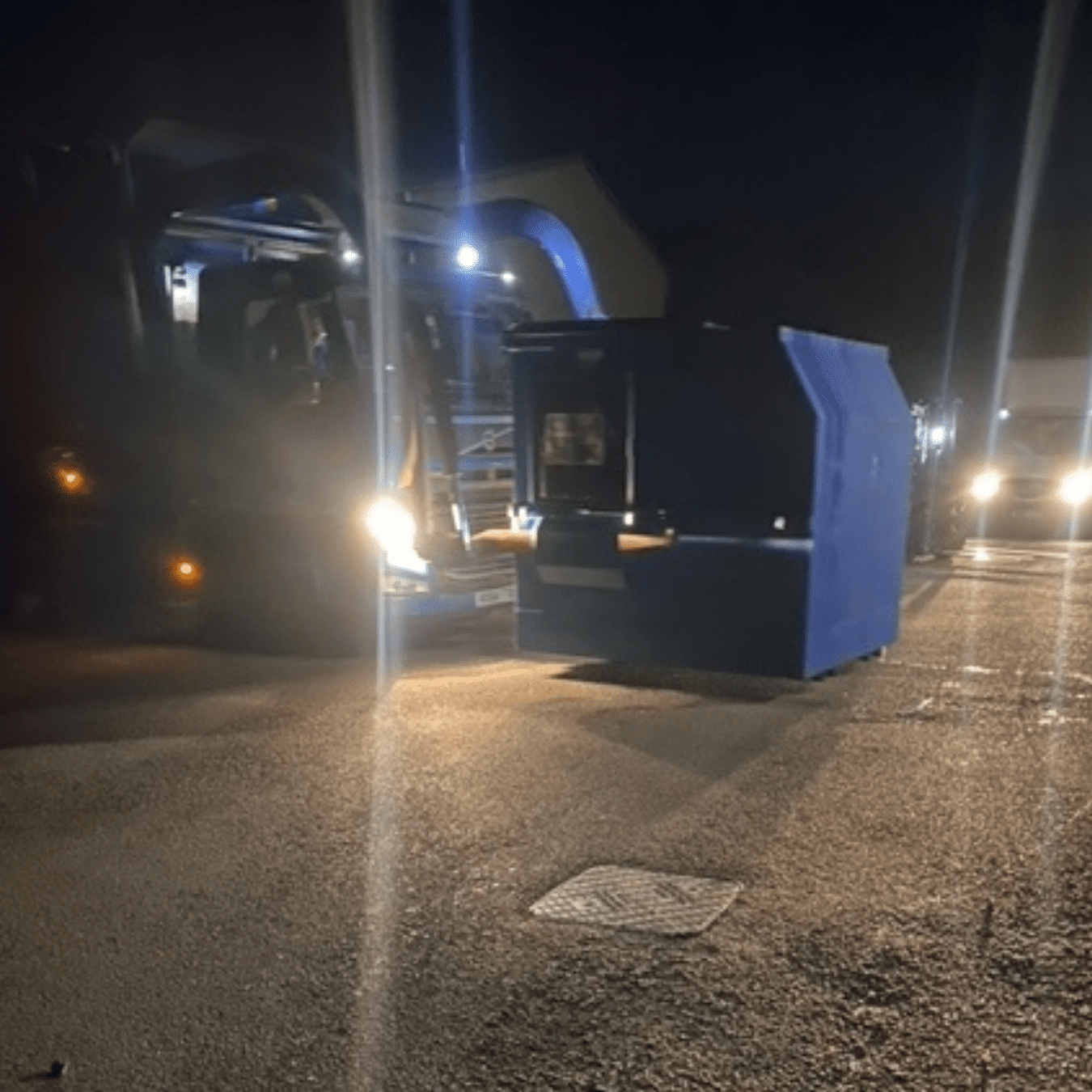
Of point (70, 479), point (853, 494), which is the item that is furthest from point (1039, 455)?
point (70, 479)

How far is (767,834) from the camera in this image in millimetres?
5078

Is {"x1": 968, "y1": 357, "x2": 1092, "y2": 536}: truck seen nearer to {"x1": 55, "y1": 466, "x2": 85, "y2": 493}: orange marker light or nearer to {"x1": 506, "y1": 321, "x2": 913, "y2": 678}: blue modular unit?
{"x1": 506, "y1": 321, "x2": 913, "y2": 678}: blue modular unit

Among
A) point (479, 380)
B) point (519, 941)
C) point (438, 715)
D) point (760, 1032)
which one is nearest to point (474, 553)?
point (479, 380)

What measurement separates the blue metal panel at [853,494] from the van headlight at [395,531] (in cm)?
292

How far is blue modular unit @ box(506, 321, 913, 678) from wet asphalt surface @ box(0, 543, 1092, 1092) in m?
0.43

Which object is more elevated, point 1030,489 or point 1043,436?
point 1043,436

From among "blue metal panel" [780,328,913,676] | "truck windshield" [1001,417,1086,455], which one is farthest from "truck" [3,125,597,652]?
"truck windshield" [1001,417,1086,455]

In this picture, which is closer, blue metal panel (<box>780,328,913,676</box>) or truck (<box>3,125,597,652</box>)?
blue metal panel (<box>780,328,913,676</box>)

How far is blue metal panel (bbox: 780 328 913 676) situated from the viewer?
7.22 m

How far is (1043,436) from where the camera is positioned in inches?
819

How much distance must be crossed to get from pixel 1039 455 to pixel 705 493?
15.0 m

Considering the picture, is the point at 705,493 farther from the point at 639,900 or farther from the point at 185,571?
the point at 185,571

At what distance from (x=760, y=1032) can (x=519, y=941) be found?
952 mm

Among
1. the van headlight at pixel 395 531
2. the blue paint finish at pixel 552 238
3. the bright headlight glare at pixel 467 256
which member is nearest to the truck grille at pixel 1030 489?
the blue paint finish at pixel 552 238
